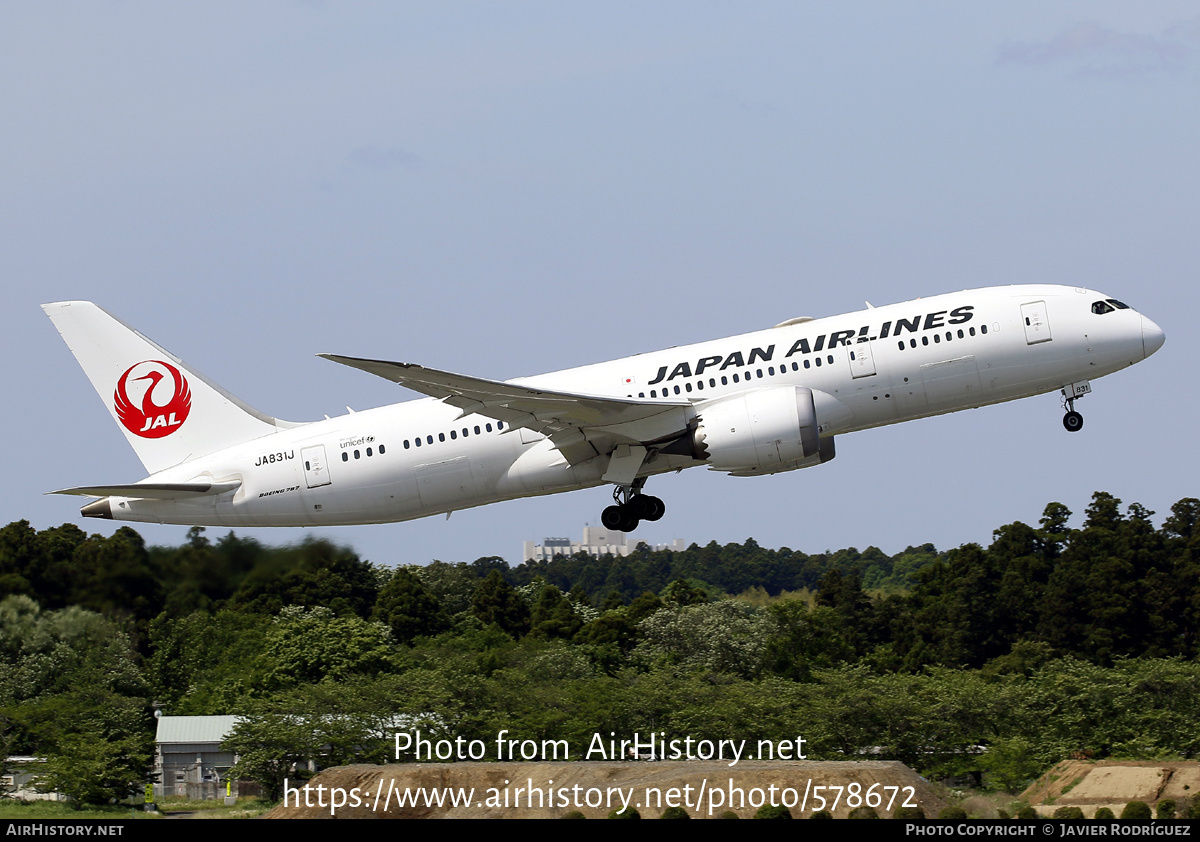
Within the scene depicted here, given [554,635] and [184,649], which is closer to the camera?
[184,649]

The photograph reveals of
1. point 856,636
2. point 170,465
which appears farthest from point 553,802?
point 856,636

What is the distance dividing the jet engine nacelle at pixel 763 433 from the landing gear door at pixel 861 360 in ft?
4.40

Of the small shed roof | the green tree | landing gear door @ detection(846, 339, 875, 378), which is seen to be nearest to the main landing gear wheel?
landing gear door @ detection(846, 339, 875, 378)

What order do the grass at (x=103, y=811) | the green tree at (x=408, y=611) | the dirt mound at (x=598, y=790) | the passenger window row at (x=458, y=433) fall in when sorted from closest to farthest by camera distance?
the passenger window row at (x=458, y=433), the dirt mound at (x=598, y=790), the grass at (x=103, y=811), the green tree at (x=408, y=611)

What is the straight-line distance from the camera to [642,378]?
3759 cm

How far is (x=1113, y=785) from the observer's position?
42344mm

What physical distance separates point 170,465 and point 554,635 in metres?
54.1

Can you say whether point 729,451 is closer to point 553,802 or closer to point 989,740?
point 553,802

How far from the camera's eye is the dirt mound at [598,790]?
3794 centimetres

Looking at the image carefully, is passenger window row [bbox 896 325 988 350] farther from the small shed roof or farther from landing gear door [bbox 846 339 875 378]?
the small shed roof

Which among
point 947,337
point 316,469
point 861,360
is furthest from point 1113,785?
point 316,469

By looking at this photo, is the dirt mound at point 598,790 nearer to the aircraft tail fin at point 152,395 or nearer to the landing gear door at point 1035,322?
the aircraft tail fin at point 152,395

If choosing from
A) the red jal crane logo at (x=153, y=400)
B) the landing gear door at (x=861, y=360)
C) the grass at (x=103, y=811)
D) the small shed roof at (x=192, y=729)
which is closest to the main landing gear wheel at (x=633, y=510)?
the landing gear door at (x=861, y=360)

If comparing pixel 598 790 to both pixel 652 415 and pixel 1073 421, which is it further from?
pixel 1073 421
